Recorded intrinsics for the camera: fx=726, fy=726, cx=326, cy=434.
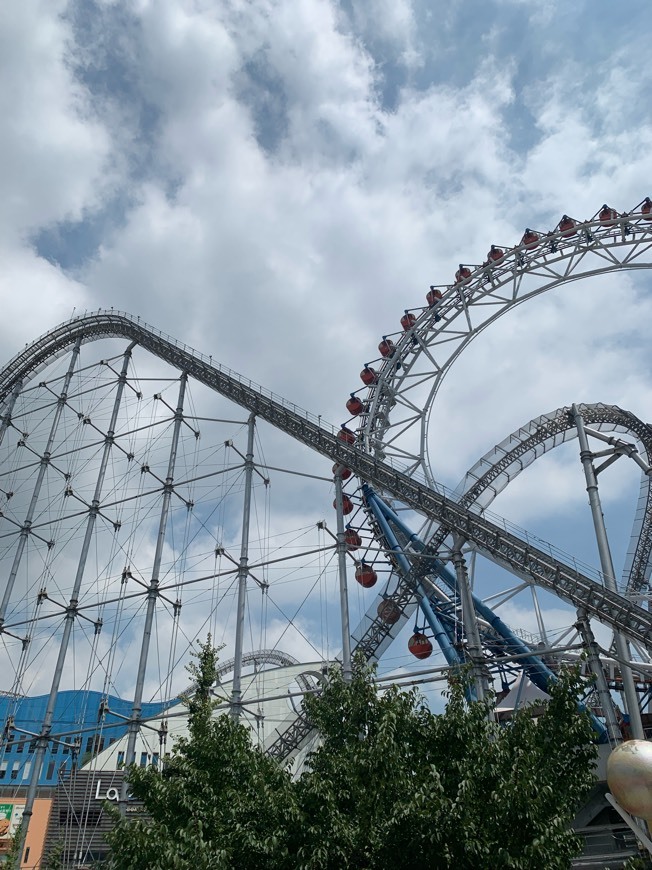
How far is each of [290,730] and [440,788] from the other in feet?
36.2

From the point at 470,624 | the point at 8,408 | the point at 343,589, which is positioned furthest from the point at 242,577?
the point at 8,408

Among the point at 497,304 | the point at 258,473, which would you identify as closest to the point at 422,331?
the point at 497,304

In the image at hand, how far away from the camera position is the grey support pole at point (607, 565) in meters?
13.5

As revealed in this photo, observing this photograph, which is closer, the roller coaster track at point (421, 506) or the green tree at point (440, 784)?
the green tree at point (440, 784)

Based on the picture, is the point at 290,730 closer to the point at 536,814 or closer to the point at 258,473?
the point at 258,473

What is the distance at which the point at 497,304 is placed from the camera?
2505 centimetres

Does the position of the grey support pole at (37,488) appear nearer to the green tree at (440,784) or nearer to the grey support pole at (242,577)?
the grey support pole at (242,577)

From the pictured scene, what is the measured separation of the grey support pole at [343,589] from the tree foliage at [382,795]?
5379 mm

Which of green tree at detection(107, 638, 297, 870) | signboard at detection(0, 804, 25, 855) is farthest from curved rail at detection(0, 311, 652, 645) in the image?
signboard at detection(0, 804, 25, 855)

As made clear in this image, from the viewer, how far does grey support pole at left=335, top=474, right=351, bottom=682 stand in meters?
15.6

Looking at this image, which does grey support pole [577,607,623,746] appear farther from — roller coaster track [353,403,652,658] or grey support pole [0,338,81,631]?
grey support pole [0,338,81,631]

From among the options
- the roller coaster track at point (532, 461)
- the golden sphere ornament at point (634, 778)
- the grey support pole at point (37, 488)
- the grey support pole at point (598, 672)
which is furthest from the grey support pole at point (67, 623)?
the golden sphere ornament at point (634, 778)

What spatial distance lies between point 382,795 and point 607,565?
9.80 meters

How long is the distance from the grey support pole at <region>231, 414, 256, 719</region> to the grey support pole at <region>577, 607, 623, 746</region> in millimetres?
7333
